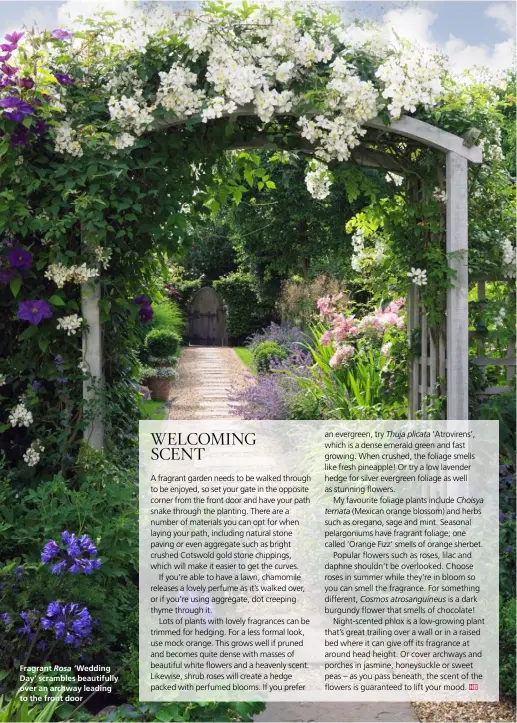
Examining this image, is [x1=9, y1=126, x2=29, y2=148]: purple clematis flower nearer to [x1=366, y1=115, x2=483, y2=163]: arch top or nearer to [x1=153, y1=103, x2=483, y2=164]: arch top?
[x1=153, y1=103, x2=483, y2=164]: arch top

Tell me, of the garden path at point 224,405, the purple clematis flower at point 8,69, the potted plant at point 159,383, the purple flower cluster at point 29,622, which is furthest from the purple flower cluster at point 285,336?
the purple flower cluster at point 29,622

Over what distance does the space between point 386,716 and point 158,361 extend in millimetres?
8129

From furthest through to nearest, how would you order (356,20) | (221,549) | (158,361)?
(158,361), (356,20), (221,549)

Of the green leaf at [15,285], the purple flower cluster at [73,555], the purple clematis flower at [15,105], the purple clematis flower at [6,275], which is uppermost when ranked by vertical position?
the purple clematis flower at [15,105]

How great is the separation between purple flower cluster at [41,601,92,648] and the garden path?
760mm

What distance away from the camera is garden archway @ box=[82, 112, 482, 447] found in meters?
3.64

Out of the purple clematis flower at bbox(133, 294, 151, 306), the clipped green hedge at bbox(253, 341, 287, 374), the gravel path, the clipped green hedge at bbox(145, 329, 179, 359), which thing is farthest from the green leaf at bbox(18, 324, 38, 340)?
the clipped green hedge at bbox(145, 329, 179, 359)

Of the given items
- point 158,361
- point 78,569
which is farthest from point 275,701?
point 158,361

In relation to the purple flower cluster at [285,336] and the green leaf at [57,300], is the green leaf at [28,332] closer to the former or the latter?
the green leaf at [57,300]

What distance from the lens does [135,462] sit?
397cm

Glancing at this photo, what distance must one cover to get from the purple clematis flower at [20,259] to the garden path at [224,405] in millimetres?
2110

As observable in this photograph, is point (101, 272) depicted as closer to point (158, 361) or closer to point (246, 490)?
point (246, 490)

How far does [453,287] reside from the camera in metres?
3.73

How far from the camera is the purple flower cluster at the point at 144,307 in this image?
3.92 meters
